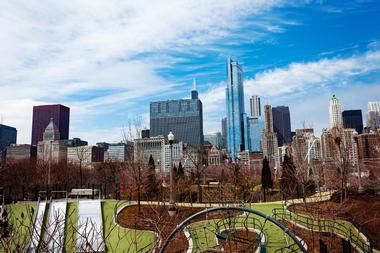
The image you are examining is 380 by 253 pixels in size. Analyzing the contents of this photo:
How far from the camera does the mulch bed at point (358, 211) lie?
17.6 meters

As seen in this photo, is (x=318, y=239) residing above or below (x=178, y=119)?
below

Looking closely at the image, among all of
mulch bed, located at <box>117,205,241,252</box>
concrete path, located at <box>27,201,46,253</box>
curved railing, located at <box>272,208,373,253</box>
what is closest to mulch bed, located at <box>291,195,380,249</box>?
curved railing, located at <box>272,208,373,253</box>

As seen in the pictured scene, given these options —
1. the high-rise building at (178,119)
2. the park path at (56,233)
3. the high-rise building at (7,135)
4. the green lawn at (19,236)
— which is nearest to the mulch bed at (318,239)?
the park path at (56,233)

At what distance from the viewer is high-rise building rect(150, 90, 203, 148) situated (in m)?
184

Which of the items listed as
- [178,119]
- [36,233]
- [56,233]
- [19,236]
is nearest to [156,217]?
[56,233]

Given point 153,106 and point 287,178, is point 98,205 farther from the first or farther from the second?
point 153,106

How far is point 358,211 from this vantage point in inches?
872

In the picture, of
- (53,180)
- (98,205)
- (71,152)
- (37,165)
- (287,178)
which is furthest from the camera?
(71,152)

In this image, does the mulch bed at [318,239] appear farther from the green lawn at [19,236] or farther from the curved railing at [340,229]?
the green lawn at [19,236]

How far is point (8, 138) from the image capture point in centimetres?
15500

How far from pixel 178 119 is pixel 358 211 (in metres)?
167

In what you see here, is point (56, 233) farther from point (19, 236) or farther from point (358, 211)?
point (358, 211)

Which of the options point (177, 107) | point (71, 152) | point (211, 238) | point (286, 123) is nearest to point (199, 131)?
point (177, 107)

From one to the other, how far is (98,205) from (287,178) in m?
18.7
